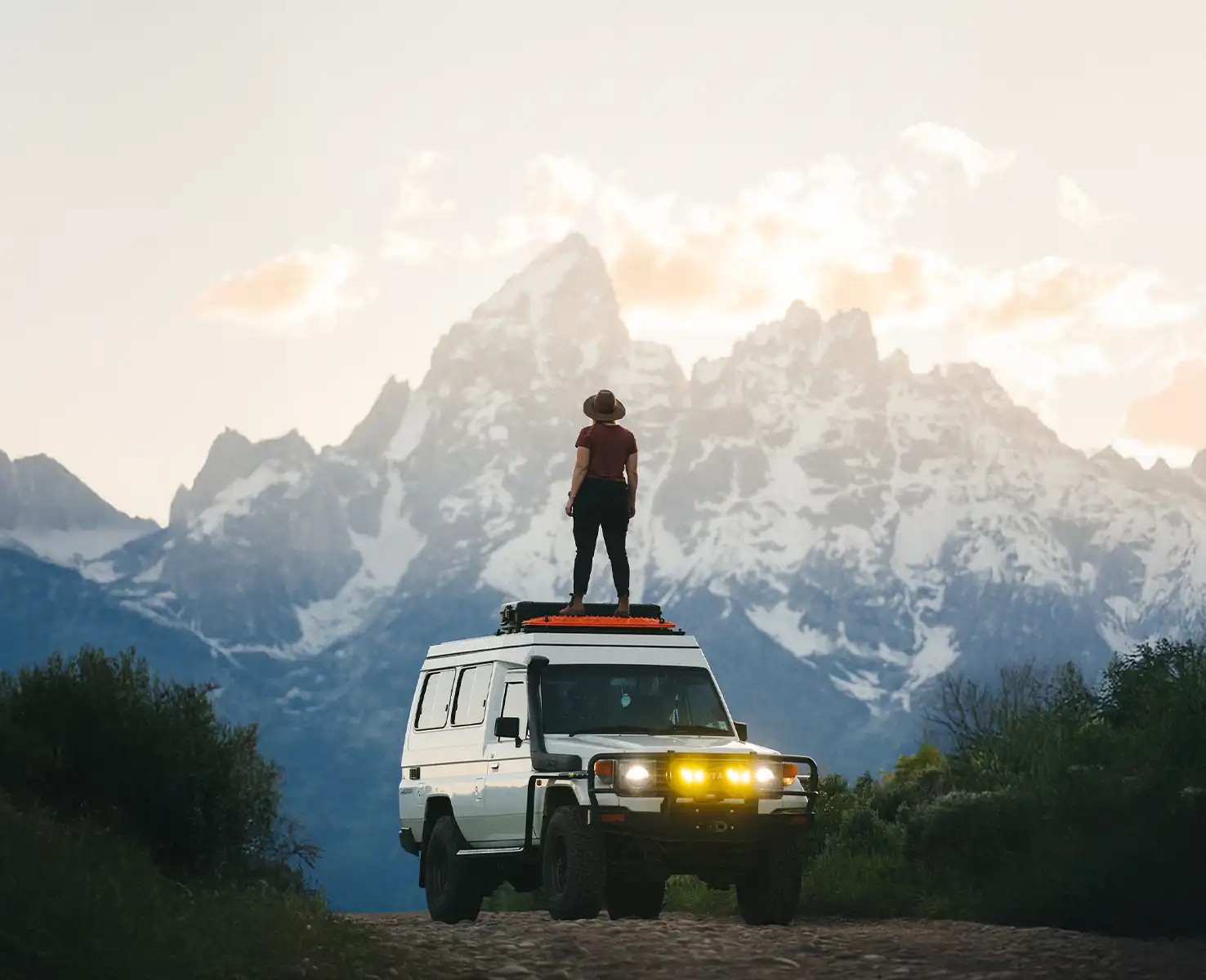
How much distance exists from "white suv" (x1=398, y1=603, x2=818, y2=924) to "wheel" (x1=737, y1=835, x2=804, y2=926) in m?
0.02

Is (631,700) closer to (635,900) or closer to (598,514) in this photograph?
(635,900)

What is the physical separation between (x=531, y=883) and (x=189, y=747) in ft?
16.9

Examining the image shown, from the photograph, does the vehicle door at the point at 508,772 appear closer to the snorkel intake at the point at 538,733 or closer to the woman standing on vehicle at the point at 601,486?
the snorkel intake at the point at 538,733

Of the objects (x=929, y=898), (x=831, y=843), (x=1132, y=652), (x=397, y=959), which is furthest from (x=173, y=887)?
(x=1132, y=652)

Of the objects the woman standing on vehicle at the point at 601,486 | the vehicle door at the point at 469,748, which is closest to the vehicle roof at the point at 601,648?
the vehicle door at the point at 469,748

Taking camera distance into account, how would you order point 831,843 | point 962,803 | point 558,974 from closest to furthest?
point 558,974 → point 962,803 → point 831,843

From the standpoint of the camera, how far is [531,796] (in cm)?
1767

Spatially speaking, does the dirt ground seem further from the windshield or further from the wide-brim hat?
the wide-brim hat

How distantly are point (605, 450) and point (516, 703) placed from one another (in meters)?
3.39

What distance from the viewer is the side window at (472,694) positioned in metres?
19.1

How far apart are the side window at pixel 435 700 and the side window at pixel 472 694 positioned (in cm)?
32

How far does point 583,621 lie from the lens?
62.0 feet

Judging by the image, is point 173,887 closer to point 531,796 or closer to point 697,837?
point 531,796

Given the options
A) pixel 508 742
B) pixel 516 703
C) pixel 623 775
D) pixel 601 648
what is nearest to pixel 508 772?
pixel 508 742
